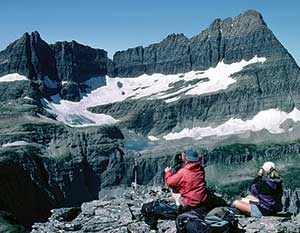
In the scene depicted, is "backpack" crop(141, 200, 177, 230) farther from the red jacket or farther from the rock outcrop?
the red jacket

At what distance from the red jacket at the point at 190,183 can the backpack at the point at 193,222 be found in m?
0.49

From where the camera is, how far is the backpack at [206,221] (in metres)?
25.2

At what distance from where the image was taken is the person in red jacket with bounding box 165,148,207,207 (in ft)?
84.9

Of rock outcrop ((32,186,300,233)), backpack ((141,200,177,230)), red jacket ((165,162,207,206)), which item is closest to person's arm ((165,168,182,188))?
red jacket ((165,162,207,206))

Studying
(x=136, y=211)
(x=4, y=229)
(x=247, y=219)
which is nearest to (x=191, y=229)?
(x=247, y=219)

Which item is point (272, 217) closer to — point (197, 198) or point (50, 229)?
point (197, 198)

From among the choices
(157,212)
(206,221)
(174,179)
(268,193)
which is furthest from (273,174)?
(157,212)

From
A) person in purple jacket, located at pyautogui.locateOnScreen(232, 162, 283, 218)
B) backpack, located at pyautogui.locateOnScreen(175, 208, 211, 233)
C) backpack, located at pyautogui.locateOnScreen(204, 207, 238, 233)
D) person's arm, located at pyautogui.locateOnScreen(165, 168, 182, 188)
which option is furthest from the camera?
person in purple jacket, located at pyautogui.locateOnScreen(232, 162, 283, 218)

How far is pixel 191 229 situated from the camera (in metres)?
25.2

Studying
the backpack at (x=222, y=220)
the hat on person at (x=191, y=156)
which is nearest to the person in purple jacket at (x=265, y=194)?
the backpack at (x=222, y=220)

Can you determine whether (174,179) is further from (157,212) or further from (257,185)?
(257,185)

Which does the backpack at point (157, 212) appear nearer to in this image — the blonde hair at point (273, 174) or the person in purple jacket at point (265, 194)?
the person in purple jacket at point (265, 194)

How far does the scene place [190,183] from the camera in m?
25.9

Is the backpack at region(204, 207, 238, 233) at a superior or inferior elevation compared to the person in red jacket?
inferior
